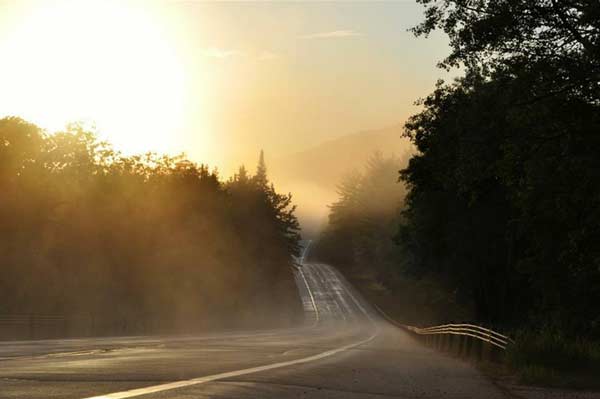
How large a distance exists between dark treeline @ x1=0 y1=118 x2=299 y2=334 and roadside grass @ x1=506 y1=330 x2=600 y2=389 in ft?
100

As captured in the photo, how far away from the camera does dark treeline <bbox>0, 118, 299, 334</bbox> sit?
188 ft

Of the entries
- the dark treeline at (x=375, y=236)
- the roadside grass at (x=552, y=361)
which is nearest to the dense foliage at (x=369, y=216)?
the dark treeline at (x=375, y=236)

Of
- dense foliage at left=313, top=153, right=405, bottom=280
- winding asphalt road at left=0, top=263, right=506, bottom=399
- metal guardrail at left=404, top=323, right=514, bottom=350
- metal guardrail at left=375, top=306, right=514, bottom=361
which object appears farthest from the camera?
dense foliage at left=313, top=153, right=405, bottom=280

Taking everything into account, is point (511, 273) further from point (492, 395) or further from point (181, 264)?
point (492, 395)

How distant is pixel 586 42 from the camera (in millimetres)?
22828

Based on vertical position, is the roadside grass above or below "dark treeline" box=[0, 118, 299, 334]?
below

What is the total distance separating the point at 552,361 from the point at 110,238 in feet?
169

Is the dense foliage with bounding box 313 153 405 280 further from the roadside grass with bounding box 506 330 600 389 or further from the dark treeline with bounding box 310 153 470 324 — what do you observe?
the roadside grass with bounding box 506 330 600 389

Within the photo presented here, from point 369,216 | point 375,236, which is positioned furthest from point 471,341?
point 369,216

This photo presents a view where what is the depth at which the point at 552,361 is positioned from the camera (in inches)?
704

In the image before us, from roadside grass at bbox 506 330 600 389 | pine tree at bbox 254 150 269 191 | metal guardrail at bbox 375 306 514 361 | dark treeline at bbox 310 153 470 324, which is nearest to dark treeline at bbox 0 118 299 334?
metal guardrail at bbox 375 306 514 361

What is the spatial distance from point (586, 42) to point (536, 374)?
Result: 10.4 metres

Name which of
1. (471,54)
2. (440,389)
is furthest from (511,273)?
(440,389)

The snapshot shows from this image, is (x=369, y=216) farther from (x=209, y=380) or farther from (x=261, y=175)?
(x=209, y=380)
